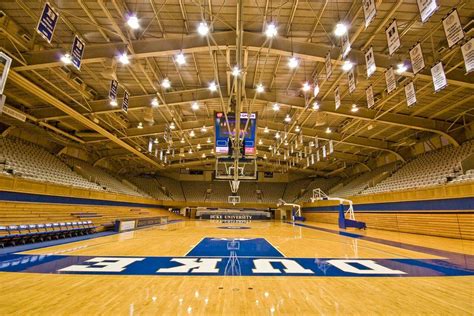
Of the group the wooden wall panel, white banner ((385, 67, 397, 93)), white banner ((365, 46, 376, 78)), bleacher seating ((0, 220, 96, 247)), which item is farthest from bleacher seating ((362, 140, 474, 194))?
bleacher seating ((0, 220, 96, 247))

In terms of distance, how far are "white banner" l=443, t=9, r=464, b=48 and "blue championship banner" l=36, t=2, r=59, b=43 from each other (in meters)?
10.3

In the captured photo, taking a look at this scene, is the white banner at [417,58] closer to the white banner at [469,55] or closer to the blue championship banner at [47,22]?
the white banner at [469,55]

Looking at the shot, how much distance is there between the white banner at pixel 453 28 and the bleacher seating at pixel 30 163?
16727 millimetres

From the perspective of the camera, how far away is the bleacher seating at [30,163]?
466 inches

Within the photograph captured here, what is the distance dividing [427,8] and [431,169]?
1398cm

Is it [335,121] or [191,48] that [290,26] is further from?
[335,121]

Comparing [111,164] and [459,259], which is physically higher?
[111,164]

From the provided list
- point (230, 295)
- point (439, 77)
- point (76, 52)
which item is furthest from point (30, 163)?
point (439, 77)

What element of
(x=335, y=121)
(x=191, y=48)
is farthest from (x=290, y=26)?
(x=335, y=121)

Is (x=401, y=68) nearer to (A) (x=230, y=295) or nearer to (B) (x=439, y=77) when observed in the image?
(B) (x=439, y=77)

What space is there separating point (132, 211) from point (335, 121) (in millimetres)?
19485

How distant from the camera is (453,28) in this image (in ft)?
20.3

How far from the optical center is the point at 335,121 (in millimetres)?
18391

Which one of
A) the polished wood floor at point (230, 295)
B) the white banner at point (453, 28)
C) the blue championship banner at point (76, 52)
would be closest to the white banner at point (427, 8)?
the white banner at point (453, 28)
